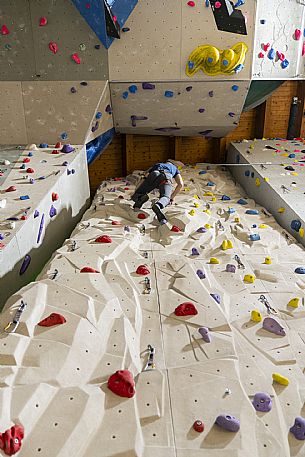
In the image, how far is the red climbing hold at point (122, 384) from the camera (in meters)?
1.74

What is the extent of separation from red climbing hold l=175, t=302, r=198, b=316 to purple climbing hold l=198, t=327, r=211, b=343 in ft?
0.52

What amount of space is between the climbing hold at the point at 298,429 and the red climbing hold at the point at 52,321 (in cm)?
118

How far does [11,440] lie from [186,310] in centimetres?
119

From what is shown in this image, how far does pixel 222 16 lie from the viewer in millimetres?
4238

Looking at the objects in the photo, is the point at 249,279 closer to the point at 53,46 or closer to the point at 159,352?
the point at 159,352

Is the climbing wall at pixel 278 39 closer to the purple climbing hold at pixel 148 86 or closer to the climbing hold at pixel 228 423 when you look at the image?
the purple climbing hold at pixel 148 86

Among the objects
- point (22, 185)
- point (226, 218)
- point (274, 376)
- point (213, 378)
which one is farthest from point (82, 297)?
point (226, 218)

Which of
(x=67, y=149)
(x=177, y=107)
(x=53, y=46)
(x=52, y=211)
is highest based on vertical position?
(x=53, y=46)

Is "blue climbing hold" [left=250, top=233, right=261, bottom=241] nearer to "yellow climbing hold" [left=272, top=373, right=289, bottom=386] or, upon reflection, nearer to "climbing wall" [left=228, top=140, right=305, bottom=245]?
"climbing wall" [left=228, top=140, right=305, bottom=245]

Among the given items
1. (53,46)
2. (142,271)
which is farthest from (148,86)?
(142,271)

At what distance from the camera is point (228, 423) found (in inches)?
62.7

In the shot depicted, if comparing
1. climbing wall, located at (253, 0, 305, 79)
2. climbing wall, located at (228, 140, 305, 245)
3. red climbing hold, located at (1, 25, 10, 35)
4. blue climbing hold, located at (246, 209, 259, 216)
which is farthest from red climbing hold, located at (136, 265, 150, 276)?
red climbing hold, located at (1, 25, 10, 35)

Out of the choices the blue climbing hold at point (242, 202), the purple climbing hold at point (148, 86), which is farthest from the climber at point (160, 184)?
the purple climbing hold at point (148, 86)

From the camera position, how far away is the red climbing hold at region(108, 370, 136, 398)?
1.74 m
